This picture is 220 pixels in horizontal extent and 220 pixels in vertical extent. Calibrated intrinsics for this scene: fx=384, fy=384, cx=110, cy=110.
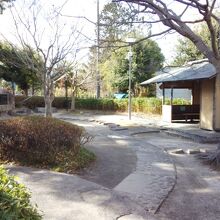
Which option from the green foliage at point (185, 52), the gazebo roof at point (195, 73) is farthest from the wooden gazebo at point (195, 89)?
the green foliage at point (185, 52)

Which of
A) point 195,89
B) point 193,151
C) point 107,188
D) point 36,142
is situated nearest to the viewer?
point 107,188

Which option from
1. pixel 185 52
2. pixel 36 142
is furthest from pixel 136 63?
pixel 36 142

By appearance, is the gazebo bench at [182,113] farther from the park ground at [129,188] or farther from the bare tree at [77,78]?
the park ground at [129,188]

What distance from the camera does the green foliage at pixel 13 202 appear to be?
9.49 feet

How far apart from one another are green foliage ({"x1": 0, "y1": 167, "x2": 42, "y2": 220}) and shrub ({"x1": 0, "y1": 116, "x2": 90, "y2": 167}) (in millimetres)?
4888

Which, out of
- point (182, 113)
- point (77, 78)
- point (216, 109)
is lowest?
point (182, 113)

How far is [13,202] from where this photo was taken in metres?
3.04

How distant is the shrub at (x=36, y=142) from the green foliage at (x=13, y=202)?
→ 4.89 meters

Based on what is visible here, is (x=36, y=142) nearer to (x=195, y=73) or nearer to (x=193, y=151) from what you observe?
(x=193, y=151)

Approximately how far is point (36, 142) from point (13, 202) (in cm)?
549

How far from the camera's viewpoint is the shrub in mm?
8383

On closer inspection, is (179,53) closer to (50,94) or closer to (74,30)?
(74,30)

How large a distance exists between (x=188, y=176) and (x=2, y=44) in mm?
21465

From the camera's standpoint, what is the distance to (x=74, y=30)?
17844mm
